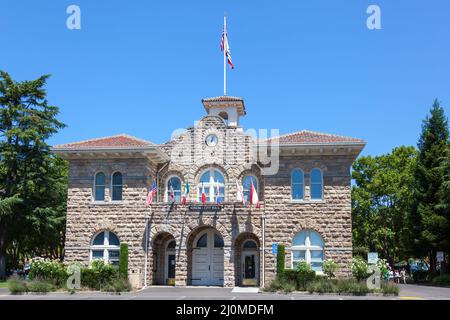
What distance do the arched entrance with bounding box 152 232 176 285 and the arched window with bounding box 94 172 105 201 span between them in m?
4.25

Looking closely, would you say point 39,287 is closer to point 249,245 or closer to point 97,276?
point 97,276

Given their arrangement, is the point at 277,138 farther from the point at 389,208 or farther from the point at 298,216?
the point at 389,208

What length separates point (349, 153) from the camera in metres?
30.6

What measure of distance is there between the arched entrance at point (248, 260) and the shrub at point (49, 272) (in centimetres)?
1030

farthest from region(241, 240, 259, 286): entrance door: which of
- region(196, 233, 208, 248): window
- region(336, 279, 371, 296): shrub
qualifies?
region(336, 279, 371, 296): shrub

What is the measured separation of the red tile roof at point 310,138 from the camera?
100 ft

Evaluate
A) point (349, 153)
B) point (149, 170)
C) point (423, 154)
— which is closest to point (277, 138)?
point (349, 153)

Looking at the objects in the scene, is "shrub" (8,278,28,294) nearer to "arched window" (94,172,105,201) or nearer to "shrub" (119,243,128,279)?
"shrub" (119,243,128,279)

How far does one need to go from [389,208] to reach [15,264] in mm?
37980

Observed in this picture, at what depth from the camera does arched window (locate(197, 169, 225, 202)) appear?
32.9 metres

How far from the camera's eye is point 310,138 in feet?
104

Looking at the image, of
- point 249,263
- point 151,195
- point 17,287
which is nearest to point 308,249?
point 249,263

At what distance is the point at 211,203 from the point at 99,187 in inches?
274
